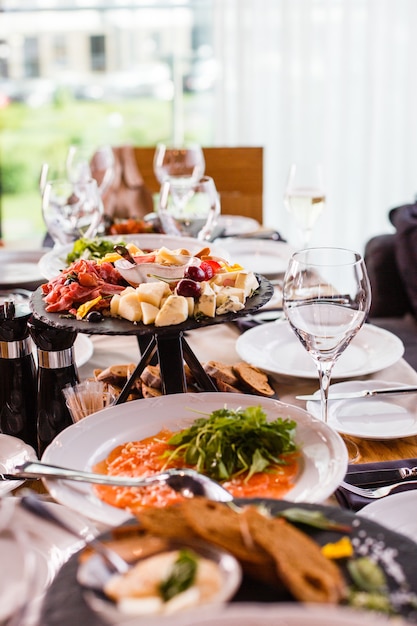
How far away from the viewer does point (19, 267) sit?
2.17 metres

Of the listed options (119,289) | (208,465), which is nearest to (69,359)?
(119,289)

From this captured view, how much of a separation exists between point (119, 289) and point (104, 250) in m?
0.44

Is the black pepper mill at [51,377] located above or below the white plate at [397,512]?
above

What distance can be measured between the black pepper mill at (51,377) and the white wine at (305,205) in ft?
3.37

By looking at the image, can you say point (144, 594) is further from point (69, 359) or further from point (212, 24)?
point (212, 24)

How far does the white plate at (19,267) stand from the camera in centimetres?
200

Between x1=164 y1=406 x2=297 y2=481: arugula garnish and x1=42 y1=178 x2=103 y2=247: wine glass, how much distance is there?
1.00m

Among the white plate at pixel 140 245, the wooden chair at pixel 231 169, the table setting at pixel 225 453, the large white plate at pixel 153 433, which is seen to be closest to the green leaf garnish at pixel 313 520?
the table setting at pixel 225 453

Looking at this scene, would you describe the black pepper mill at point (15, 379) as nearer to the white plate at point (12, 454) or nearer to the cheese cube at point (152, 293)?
the white plate at point (12, 454)

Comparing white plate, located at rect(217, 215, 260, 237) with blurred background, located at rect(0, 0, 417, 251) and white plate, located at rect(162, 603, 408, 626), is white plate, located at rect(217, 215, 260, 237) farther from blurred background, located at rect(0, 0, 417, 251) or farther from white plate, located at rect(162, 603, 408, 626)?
white plate, located at rect(162, 603, 408, 626)

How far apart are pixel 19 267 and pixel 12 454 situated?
3.79 feet

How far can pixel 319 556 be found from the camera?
2.18 ft

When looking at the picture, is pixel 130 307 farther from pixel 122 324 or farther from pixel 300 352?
pixel 300 352

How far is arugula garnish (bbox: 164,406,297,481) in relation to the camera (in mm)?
953
